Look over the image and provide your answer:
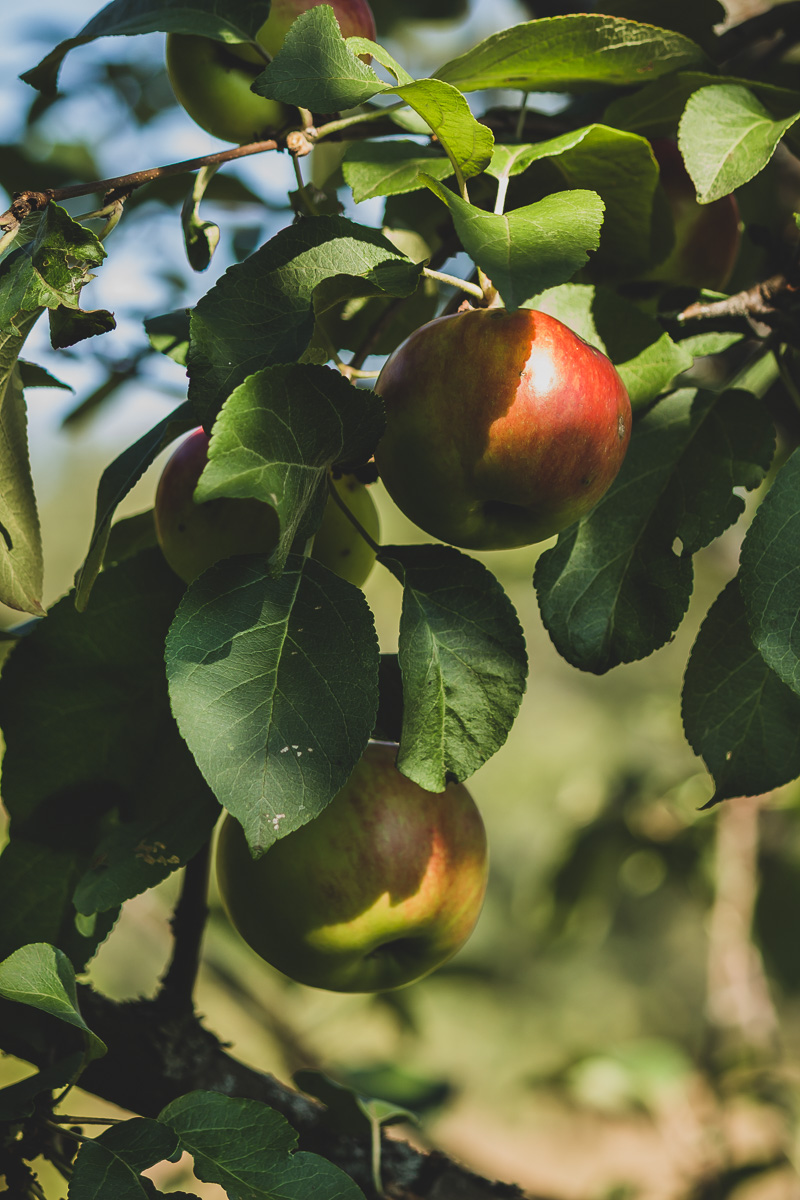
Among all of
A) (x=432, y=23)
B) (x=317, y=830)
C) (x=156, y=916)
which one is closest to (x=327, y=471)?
(x=317, y=830)

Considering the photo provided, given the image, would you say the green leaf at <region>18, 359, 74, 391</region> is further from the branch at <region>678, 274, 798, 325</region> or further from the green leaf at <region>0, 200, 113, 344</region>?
the branch at <region>678, 274, 798, 325</region>

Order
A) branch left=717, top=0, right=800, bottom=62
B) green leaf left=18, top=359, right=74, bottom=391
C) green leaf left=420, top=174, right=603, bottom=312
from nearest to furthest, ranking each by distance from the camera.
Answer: green leaf left=420, top=174, right=603, bottom=312 < green leaf left=18, top=359, right=74, bottom=391 < branch left=717, top=0, right=800, bottom=62

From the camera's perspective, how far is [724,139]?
53 centimetres

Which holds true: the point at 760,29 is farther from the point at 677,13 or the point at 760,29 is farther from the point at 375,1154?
the point at 375,1154

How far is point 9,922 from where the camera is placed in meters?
0.58

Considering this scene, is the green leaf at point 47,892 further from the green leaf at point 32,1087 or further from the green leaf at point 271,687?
the green leaf at point 271,687

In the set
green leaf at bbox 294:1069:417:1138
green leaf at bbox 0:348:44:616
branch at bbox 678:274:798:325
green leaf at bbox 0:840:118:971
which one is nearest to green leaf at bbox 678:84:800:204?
branch at bbox 678:274:798:325

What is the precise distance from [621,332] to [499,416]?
6.3 inches

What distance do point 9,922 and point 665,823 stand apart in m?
1.53

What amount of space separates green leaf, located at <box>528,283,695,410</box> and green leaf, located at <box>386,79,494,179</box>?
0.10 m

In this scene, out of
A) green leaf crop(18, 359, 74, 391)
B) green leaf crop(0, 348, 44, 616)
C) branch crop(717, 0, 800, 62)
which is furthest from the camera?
branch crop(717, 0, 800, 62)

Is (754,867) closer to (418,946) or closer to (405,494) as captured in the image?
(418,946)

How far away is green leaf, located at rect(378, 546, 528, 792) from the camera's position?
18.2 inches

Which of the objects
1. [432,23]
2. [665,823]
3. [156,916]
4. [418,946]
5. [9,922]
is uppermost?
[432,23]
